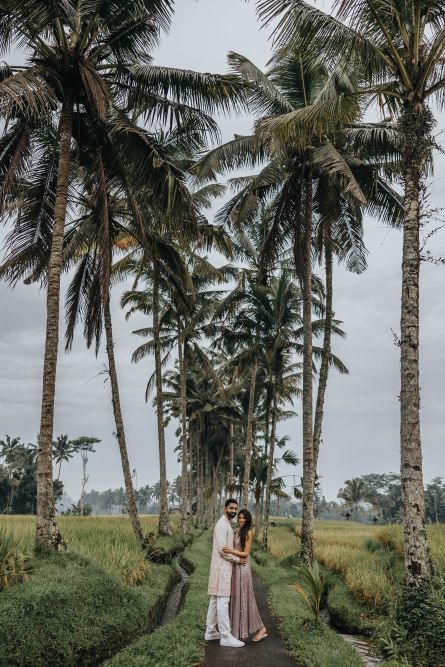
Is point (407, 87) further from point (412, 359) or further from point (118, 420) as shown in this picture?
point (118, 420)

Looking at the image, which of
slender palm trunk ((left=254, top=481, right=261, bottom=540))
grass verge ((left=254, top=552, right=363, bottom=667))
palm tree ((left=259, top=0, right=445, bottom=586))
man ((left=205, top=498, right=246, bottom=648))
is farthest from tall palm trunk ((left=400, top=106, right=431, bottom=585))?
slender palm trunk ((left=254, top=481, right=261, bottom=540))

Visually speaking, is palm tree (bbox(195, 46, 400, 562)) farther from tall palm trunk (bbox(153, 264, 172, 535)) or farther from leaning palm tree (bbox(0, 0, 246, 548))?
tall palm trunk (bbox(153, 264, 172, 535))

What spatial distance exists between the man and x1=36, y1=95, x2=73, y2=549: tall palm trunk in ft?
9.48

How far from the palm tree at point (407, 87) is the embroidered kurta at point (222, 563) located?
248cm

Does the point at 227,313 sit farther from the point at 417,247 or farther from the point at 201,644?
the point at 201,644

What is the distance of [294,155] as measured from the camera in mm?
15109

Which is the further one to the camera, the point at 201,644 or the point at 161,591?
the point at 161,591

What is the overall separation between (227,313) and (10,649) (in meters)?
18.6

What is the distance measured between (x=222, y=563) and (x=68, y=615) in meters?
1.99

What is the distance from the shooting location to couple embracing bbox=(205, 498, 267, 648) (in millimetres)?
6820

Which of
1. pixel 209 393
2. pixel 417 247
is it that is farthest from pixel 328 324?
pixel 209 393

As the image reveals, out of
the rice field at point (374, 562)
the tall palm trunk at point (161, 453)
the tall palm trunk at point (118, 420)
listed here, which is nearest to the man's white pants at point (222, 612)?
the rice field at point (374, 562)

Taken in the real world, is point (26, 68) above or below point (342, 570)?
above

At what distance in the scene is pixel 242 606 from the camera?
6.95m
